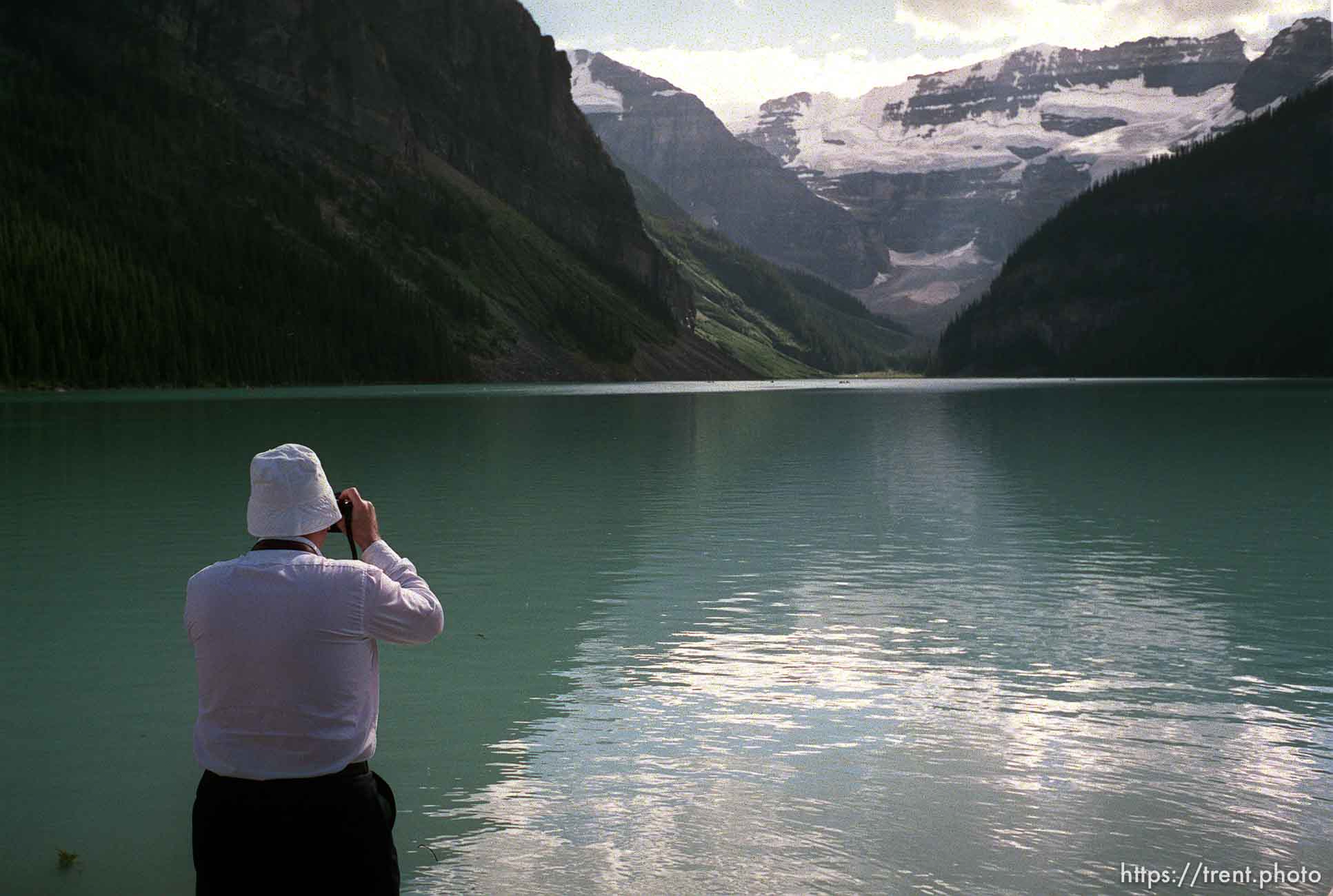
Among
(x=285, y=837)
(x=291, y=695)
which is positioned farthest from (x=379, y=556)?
(x=285, y=837)

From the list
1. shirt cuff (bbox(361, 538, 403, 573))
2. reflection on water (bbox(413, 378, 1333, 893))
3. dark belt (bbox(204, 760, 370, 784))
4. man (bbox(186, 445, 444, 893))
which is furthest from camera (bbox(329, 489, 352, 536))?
reflection on water (bbox(413, 378, 1333, 893))

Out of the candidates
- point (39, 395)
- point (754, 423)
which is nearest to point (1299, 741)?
point (754, 423)

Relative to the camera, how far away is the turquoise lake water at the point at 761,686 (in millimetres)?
12281

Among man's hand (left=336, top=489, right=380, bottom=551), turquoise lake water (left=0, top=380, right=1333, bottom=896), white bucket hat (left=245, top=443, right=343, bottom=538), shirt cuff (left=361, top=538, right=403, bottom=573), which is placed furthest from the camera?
turquoise lake water (left=0, top=380, right=1333, bottom=896)

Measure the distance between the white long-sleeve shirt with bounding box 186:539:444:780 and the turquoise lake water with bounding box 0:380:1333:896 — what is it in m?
3.86

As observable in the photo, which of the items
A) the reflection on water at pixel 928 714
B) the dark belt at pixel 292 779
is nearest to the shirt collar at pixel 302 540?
the dark belt at pixel 292 779

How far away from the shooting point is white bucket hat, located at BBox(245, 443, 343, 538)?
799cm

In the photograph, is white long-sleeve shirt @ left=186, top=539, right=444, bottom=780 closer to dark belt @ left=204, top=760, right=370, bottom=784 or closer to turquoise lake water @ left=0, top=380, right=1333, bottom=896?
dark belt @ left=204, top=760, right=370, bottom=784

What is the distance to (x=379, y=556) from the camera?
27.6 feet

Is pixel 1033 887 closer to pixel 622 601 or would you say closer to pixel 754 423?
pixel 622 601

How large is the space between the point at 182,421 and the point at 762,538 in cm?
7172

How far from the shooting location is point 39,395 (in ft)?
521

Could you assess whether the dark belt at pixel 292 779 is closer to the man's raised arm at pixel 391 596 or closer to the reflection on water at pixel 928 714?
the man's raised arm at pixel 391 596

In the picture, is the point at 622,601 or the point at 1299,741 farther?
the point at 622,601
